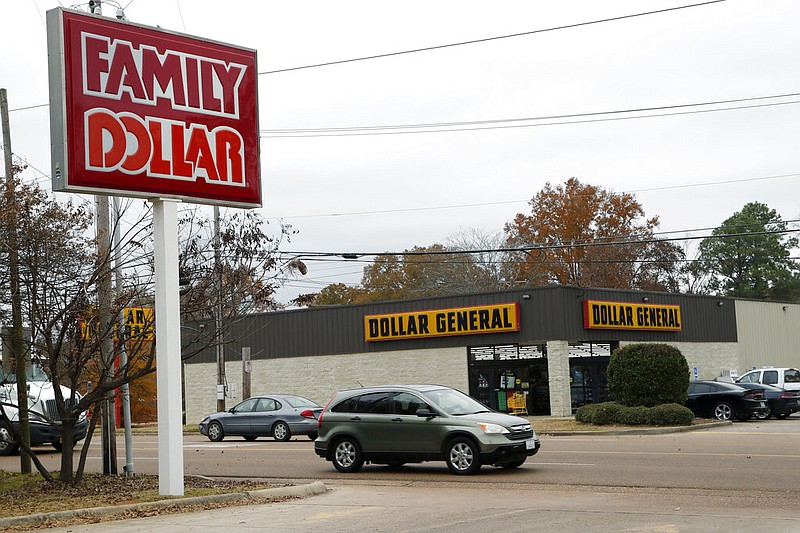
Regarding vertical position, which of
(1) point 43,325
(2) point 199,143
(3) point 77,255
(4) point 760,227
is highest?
(4) point 760,227

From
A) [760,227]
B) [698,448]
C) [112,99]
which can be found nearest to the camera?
[112,99]

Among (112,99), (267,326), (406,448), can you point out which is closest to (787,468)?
(406,448)

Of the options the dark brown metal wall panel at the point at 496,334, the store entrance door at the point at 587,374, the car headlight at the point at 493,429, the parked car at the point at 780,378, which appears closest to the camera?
the car headlight at the point at 493,429

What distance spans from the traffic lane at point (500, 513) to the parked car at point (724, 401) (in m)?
18.1

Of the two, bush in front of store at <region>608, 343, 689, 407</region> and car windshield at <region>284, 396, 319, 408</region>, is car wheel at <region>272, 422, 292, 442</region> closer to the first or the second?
car windshield at <region>284, 396, 319, 408</region>

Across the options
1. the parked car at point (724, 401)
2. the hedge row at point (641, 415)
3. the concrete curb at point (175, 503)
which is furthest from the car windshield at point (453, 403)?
the parked car at point (724, 401)

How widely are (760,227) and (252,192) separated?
7721cm

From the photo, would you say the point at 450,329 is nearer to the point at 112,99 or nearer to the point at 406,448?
the point at 406,448

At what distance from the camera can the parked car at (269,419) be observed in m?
30.6

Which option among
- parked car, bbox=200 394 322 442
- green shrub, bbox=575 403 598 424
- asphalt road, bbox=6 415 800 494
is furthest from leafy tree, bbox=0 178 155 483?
green shrub, bbox=575 403 598 424

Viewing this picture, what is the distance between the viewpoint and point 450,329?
39.8m

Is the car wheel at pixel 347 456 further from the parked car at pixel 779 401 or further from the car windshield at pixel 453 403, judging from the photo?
the parked car at pixel 779 401

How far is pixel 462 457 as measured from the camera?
1783 cm

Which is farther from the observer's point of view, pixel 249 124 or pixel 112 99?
pixel 249 124
